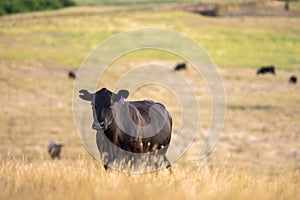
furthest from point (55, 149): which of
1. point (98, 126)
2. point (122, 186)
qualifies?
point (122, 186)

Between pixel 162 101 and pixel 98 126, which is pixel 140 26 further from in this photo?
pixel 98 126

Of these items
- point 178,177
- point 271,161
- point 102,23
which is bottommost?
point 271,161

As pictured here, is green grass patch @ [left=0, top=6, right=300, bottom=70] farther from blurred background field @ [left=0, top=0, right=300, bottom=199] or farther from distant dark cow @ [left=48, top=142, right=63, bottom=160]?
distant dark cow @ [left=48, top=142, right=63, bottom=160]

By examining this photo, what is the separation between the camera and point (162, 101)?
45.3 meters

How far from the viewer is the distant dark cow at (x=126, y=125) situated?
32.6 feet

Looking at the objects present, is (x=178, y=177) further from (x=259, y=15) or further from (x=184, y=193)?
(x=259, y=15)

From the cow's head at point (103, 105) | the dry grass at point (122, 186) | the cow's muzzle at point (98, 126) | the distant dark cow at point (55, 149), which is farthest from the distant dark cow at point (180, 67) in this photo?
the dry grass at point (122, 186)

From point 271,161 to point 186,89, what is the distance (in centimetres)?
2630

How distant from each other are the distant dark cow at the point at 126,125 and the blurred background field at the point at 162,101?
0.45 meters

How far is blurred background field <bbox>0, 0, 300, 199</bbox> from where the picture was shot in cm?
827

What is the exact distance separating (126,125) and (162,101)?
35050mm

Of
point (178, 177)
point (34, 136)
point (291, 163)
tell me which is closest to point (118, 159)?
point (178, 177)

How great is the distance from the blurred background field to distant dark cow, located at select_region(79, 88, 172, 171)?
447 mm

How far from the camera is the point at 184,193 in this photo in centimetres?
767
